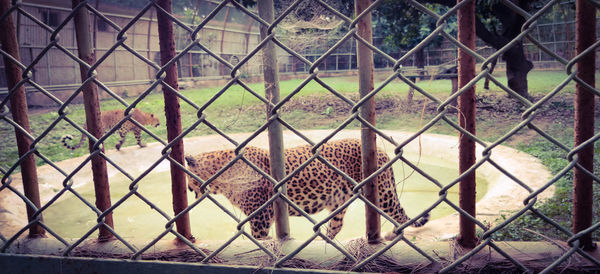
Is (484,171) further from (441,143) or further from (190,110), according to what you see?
(190,110)

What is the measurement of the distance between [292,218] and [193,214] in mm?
980

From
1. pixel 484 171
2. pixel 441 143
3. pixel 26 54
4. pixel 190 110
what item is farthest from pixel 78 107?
pixel 484 171

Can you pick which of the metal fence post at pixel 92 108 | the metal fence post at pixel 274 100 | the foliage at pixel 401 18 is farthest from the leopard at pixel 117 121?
the metal fence post at pixel 274 100

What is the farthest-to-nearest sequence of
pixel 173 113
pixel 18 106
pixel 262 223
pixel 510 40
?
pixel 510 40, pixel 262 223, pixel 18 106, pixel 173 113

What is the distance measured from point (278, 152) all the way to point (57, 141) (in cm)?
744

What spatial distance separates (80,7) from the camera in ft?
3.63

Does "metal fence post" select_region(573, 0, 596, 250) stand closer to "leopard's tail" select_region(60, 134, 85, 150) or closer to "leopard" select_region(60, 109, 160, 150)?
Result: "leopard" select_region(60, 109, 160, 150)

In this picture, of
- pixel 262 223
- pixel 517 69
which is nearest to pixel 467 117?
pixel 262 223

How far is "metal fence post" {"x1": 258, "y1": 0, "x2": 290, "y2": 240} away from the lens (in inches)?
42.7

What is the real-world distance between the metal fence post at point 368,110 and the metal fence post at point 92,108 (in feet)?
2.33

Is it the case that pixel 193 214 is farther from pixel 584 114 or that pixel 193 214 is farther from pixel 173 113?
pixel 584 114

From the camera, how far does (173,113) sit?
118 centimetres

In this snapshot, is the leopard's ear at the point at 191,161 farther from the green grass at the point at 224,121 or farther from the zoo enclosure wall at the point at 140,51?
the zoo enclosure wall at the point at 140,51

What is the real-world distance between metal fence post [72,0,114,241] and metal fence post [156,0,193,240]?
197 millimetres
